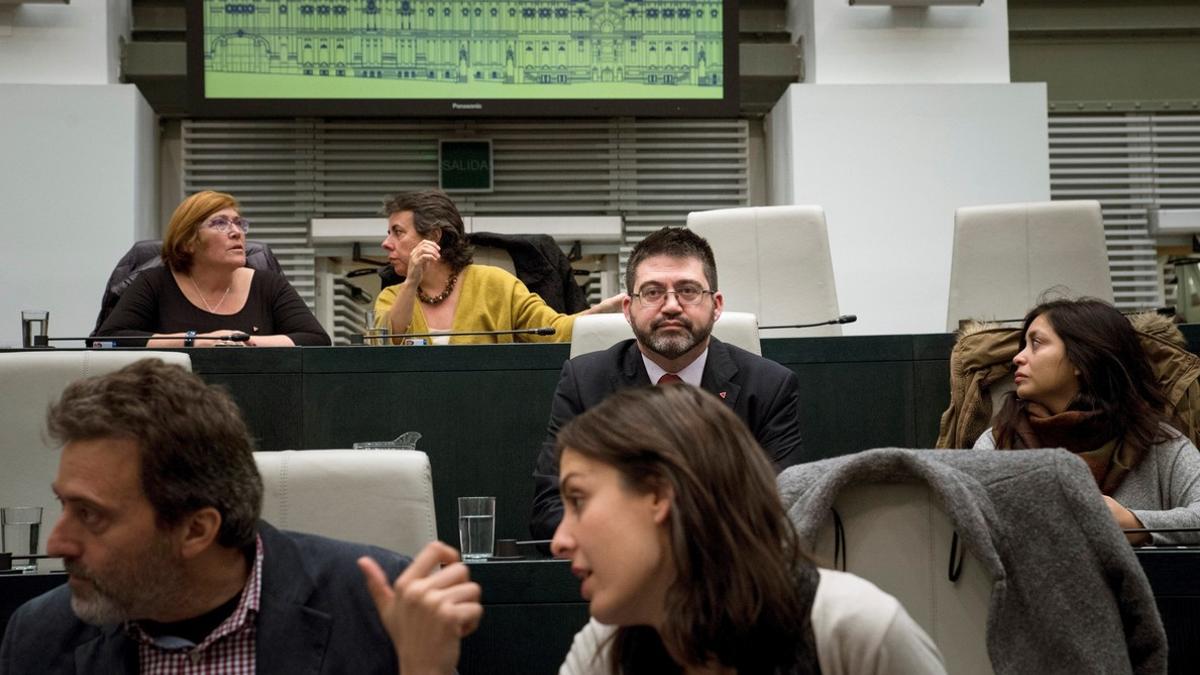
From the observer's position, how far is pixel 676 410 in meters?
1.53

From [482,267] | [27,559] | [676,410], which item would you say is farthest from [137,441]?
[482,267]

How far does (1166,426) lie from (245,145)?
5.35 m

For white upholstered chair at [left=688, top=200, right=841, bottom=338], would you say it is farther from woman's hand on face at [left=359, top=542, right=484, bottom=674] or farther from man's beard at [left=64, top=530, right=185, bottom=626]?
woman's hand on face at [left=359, top=542, right=484, bottom=674]

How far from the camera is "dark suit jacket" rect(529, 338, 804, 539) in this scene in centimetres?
337

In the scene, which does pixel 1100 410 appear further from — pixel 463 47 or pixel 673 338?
pixel 463 47

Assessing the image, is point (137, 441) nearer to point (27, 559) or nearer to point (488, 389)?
point (27, 559)

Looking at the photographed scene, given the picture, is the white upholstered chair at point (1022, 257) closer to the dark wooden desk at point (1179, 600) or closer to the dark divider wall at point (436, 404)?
the dark divider wall at point (436, 404)

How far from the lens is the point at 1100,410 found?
340 cm

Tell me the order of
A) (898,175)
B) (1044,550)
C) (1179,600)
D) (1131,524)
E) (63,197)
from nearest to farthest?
(1044,550)
(1179,600)
(1131,524)
(63,197)
(898,175)

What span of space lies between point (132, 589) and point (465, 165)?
5972 mm

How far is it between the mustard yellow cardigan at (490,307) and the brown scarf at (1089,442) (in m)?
1.69

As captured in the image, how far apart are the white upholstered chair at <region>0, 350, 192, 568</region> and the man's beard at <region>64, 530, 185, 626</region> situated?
1.40 m

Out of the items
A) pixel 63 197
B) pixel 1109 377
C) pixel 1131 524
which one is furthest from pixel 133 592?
pixel 63 197

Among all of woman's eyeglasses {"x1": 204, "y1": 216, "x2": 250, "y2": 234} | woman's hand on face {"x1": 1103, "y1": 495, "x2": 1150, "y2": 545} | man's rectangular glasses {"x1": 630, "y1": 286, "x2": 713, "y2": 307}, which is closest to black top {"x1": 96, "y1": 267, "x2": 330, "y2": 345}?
woman's eyeglasses {"x1": 204, "y1": 216, "x2": 250, "y2": 234}
